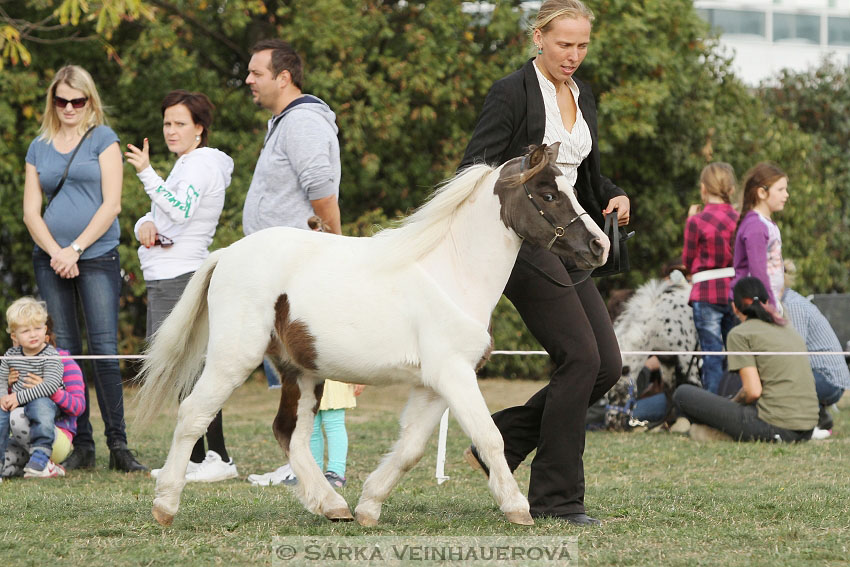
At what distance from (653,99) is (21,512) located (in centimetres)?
1054

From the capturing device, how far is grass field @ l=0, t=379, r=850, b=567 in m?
4.52

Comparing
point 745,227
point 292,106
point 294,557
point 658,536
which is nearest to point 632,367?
point 745,227

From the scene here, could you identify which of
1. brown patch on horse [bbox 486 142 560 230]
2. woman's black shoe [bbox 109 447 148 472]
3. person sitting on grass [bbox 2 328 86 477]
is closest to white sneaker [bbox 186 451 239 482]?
woman's black shoe [bbox 109 447 148 472]

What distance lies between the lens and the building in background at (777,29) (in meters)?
32.9

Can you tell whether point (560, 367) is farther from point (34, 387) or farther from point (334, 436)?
point (34, 387)

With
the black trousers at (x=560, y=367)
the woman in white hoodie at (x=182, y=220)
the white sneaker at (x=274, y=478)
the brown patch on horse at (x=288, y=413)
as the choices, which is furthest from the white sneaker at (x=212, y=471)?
the black trousers at (x=560, y=367)

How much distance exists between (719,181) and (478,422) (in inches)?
260

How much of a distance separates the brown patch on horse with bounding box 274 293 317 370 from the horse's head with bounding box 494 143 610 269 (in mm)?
1035

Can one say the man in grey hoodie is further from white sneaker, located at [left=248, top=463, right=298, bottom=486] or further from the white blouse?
the white blouse

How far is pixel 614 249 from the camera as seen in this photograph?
5406 millimetres

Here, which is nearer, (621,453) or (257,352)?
(257,352)

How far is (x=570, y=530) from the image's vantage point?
492 cm

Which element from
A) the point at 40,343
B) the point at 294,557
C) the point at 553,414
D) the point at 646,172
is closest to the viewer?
the point at 294,557

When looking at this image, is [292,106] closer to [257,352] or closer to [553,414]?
[257,352]
